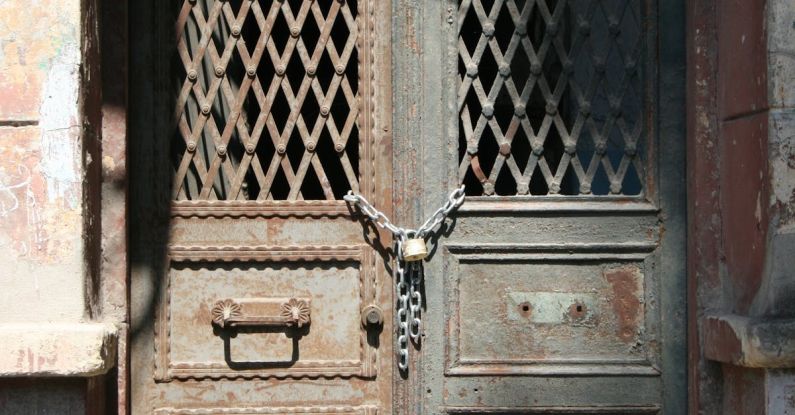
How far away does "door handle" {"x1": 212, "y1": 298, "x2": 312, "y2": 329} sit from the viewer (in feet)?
10.8

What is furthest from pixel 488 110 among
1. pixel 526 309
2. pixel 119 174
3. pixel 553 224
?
pixel 119 174

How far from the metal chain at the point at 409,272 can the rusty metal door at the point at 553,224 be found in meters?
0.04

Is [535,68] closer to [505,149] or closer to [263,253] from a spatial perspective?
[505,149]

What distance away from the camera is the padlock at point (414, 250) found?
10.5ft

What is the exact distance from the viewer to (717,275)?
318cm

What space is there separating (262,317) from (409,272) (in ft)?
1.76

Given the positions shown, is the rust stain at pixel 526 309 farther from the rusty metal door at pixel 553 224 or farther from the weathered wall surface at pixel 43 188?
the weathered wall surface at pixel 43 188

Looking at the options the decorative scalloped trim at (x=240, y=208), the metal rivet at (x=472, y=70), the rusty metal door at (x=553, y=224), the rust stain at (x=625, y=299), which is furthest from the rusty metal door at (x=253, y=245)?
the rust stain at (x=625, y=299)

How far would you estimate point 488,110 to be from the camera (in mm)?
3377

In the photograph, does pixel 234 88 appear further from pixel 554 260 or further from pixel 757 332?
pixel 757 332

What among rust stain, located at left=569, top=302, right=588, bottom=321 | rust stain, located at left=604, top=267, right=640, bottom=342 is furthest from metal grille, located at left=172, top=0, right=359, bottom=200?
rust stain, located at left=604, top=267, right=640, bottom=342

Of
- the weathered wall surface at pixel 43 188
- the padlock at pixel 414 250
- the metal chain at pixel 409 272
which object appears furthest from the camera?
the metal chain at pixel 409 272

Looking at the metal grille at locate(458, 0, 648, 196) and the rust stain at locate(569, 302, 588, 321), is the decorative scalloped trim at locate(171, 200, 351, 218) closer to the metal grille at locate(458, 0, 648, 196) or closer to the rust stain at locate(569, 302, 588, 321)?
the metal grille at locate(458, 0, 648, 196)

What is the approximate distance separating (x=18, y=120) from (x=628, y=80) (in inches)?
80.9
